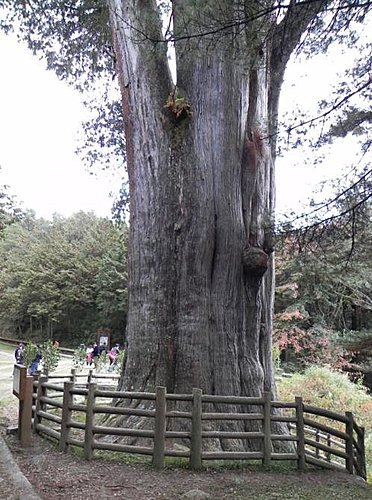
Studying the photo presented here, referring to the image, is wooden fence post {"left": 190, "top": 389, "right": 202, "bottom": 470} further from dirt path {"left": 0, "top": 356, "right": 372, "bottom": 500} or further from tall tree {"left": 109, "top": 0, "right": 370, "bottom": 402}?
tall tree {"left": 109, "top": 0, "right": 370, "bottom": 402}

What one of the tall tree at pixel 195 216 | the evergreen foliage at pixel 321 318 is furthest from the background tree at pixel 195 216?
the evergreen foliage at pixel 321 318

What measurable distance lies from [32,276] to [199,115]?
2788 centimetres

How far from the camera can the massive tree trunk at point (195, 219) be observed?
6.00m

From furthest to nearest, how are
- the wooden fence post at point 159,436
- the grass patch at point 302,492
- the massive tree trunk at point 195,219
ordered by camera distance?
1. the massive tree trunk at point 195,219
2. the wooden fence post at point 159,436
3. the grass patch at point 302,492

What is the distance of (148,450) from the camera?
4.95m

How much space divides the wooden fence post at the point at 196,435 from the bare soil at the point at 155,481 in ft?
0.35

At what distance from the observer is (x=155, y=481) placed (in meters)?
4.55

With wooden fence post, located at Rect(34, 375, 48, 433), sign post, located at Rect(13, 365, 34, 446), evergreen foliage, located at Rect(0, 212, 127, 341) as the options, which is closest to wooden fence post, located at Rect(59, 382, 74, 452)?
sign post, located at Rect(13, 365, 34, 446)

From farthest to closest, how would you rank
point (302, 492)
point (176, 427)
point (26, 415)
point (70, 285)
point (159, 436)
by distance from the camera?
1. point (70, 285)
2. point (26, 415)
3. point (176, 427)
4. point (159, 436)
5. point (302, 492)

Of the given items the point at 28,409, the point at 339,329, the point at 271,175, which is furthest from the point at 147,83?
the point at 339,329

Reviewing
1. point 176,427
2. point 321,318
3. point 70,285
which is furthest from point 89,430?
point 70,285

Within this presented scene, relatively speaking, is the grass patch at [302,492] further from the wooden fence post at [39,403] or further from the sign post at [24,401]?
the wooden fence post at [39,403]

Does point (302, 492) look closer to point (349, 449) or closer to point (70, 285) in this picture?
point (349, 449)

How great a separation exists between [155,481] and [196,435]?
2.07ft
